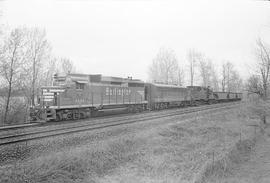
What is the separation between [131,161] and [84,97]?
1078 cm

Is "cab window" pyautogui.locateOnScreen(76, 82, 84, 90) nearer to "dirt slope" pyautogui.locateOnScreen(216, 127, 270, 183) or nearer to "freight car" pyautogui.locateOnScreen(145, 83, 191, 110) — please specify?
"freight car" pyautogui.locateOnScreen(145, 83, 191, 110)

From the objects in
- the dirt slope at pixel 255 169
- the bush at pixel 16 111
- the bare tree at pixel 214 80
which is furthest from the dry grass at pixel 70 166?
the bare tree at pixel 214 80

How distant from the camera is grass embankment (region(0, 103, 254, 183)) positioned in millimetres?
6141

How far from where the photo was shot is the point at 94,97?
18781mm

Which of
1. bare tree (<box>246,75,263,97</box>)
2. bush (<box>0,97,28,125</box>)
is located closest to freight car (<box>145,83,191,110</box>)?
bare tree (<box>246,75,263,97</box>)

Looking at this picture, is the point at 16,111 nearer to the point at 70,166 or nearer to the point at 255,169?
the point at 70,166

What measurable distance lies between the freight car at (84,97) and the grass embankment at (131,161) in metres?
7.18

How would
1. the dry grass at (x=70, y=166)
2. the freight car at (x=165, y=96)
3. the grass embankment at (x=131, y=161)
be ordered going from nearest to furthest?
the dry grass at (x=70, y=166) → the grass embankment at (x=131, y=161) → the freight car at (x=165, y=96)

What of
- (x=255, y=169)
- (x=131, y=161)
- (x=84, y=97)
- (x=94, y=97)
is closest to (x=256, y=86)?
(x=255, y=169)

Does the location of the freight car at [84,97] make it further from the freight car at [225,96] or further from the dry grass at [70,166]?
the freight car at [225,96]

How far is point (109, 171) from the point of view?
7.02 meters

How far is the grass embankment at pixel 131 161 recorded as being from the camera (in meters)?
6.14

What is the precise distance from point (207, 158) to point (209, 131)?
5.29 metres

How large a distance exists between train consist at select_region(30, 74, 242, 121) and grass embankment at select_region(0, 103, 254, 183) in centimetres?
722
